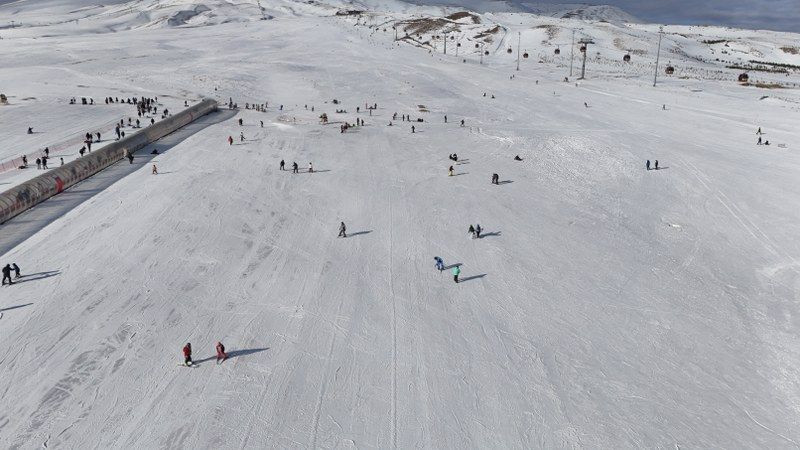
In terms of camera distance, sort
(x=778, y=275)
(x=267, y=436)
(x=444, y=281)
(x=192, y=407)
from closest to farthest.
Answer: (x=267, y=436)
(x=192, y=407)
(x=444, y=281)
(x=778, y=275)

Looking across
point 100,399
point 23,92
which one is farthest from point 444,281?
point 23,92

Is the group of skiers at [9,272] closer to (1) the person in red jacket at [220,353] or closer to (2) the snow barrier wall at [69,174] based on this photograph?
(2) the snow barrier wall at [69,174]

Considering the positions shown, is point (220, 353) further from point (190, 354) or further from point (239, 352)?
point (190, 354)

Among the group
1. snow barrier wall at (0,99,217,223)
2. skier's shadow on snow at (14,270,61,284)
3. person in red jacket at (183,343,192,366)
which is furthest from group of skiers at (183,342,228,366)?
snow barrier wall at (0,99,217,223)

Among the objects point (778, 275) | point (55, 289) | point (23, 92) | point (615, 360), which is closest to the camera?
point (615, 360)

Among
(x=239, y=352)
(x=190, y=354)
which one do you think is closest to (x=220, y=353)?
(x=239, y=352)

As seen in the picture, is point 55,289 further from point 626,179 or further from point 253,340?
point 626,179
